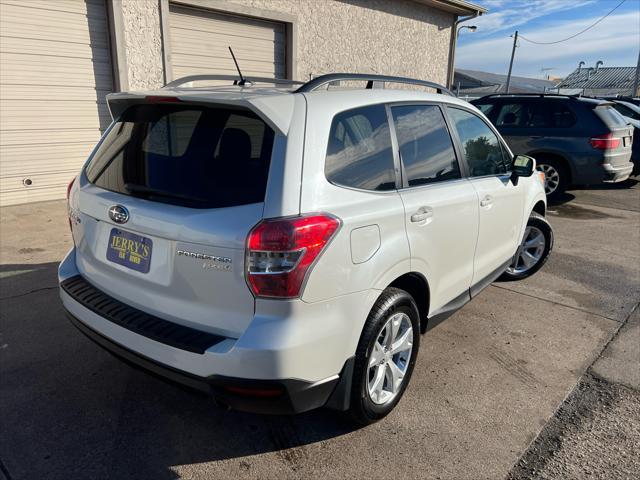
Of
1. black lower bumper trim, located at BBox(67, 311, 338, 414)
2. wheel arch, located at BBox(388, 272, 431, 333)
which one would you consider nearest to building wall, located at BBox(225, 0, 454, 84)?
wheel arch, located at BBox(388, 272, 431, 333)

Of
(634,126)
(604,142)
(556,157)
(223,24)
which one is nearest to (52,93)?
(223,24)

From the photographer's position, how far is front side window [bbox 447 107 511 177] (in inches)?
135

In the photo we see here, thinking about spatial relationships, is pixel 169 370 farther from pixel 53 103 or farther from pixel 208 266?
pixel 53 103

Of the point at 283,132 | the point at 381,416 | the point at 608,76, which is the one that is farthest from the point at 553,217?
the point at 608,76

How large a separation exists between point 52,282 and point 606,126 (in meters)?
8.15

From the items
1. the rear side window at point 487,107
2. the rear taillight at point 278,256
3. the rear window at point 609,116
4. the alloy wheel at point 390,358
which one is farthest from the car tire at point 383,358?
the rear side window at point 487,107

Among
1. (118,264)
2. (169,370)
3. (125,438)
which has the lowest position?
(125,438)

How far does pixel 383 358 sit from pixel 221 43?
7.70 meters

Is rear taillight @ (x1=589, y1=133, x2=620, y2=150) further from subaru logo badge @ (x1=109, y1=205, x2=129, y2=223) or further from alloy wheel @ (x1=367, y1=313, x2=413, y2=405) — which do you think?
subaru logo badge @ (x1=109, y1=205, x2=129, y2=223)

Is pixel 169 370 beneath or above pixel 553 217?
above

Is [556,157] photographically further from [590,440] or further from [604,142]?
[590,440]

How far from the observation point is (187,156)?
2357mm

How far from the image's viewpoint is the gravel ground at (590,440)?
7.93 ft

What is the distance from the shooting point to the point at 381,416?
267 cm
